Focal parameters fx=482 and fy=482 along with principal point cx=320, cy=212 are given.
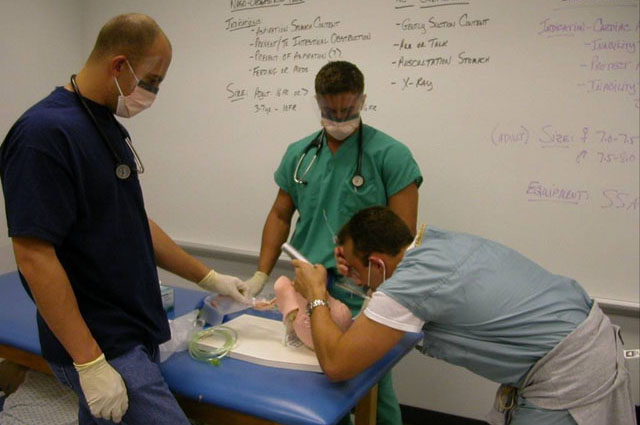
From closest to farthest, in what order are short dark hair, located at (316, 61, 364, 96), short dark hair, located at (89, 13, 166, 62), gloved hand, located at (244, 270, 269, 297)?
short dark hair, located at (89, 13, 166, 62) < short dark hair, located at (316, 61, 364, 96) < gloved hand, located at (244, 270, 269, 297)

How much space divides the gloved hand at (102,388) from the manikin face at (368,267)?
2.13ft

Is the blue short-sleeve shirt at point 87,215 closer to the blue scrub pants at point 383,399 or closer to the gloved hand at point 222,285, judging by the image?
the gloved hand at point 222,285

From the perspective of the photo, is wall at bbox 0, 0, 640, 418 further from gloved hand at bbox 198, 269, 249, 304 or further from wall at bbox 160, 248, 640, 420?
gloved hand at bbox 198, 269, 249, 304

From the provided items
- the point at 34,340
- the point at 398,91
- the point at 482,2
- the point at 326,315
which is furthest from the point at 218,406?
the point at 482,2

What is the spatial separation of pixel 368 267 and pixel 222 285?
55 centimetres

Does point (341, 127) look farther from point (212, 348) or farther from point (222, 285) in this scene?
point (212, 348)

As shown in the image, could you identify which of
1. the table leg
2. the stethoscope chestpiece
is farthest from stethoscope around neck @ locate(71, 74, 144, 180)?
the table leg

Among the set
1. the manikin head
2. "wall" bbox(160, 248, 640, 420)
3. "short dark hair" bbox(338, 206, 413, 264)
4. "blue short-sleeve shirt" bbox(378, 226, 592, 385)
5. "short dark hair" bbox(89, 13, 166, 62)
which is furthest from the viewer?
"wall" bbox(160, 248, 640, 420)

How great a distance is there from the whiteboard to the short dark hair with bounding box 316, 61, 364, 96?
54cm

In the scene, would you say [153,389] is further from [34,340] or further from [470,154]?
[470,154]

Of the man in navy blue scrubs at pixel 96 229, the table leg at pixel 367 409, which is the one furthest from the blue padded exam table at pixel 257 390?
the man in navy blue scrubs at pixel 96 229

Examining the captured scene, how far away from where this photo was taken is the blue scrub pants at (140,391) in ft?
3.58

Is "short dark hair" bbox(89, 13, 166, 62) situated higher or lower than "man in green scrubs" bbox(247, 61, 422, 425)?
higher

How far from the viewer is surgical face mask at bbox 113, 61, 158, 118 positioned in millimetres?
1089
